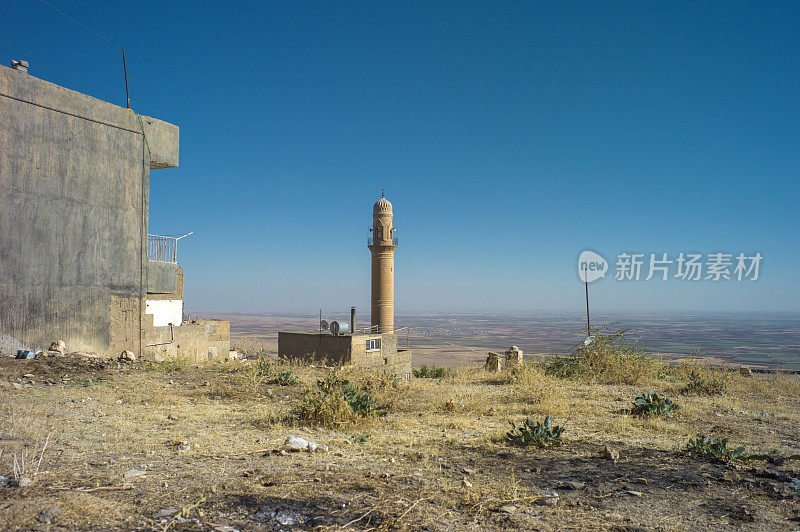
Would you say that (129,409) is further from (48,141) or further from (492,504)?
(48,141)

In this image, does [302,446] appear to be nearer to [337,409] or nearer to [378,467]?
[378,467]

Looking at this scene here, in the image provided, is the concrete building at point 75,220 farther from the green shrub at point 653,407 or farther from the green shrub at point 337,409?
the green shrub at point 653,407

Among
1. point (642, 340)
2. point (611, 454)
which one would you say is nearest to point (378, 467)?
point (611, 454)

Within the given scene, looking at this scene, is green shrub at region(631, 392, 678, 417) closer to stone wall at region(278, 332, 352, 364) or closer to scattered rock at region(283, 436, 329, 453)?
scattered rock at region(283, 436, 329, 453)

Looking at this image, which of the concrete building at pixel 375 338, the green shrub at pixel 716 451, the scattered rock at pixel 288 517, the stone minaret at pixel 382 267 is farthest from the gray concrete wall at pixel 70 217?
the stone minaret at pixel 382 267

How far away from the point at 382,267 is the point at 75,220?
23.2m

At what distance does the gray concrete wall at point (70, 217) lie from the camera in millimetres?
10352

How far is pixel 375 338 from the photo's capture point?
2272 cm

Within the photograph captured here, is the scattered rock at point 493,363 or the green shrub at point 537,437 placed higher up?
the green shrub at point 537,437

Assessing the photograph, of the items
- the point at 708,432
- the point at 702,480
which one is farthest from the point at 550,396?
the point at 702,480

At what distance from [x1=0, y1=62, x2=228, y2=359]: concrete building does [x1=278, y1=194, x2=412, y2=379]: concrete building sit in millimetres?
5084

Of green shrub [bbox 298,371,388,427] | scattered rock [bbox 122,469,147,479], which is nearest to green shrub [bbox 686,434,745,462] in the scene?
green shrub [bbox 298,371,388,427]

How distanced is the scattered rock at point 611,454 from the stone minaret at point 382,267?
91.7 ft

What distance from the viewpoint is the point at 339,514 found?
9.63ft
